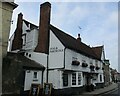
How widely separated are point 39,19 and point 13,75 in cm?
922

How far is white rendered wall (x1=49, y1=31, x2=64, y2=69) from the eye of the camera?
2127 centimetres

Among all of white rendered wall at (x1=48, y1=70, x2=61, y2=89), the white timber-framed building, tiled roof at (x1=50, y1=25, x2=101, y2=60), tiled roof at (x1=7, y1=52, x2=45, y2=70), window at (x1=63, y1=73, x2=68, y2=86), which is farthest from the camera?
tiled roof at (x1=50, y1=25, x2=101, y2=60)

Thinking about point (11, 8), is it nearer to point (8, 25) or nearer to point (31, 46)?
point (8, 25)

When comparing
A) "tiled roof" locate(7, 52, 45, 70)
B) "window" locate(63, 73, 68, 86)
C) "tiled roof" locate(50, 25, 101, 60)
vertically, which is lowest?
"window" locate(63, 73, 68, 86)

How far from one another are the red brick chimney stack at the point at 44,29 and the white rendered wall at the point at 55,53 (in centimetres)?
63

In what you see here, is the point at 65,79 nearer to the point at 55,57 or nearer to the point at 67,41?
the point at 55,57

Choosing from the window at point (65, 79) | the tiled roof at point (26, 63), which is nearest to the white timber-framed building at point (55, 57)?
the window at point (65, 79)

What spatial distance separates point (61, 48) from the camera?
21.6 metres

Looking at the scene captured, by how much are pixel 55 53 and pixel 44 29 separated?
135 inches

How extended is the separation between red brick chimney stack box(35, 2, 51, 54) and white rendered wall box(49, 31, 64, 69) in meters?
0.63

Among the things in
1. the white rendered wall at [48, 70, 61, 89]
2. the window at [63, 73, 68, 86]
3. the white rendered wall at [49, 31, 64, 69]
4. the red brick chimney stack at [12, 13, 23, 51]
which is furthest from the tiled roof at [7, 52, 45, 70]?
the red brick chimney stack at [12, 13, 23, 51]

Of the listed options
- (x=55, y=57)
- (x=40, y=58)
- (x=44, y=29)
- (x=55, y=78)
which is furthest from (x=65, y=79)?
(x=44, y=29)

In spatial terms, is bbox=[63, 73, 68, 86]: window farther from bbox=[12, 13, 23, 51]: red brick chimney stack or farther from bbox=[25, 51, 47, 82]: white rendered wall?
bbox=[12, 13, 23, 51]: red brick chimney stack

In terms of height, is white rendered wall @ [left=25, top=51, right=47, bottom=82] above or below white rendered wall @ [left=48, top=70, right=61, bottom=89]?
above
